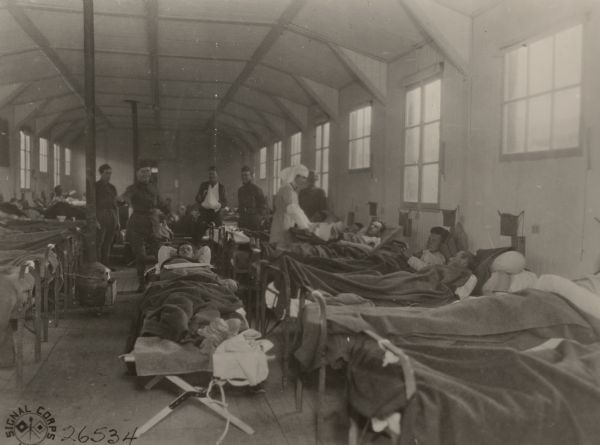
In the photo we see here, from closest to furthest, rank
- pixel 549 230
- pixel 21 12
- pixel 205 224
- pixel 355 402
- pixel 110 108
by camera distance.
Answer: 1. pixel 355 402
2. pixel 549 230
3. pixel 21 12
4. pixel 205 224
5. pixel 110 108

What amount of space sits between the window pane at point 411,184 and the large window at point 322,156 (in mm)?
3191

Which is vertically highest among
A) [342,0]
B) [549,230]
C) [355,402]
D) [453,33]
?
[342,0]

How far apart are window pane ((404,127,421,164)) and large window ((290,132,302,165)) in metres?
5.32

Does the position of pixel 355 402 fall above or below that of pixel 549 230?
below

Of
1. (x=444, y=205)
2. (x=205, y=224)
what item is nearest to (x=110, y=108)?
(x=205, y=224)

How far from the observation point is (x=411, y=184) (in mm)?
7664

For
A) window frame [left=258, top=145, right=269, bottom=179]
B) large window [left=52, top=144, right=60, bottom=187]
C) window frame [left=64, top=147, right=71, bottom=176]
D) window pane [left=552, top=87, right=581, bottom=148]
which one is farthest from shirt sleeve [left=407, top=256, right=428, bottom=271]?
window frame [left=64, top=147, right=71, bottom=176]

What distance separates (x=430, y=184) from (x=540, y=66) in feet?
7.32

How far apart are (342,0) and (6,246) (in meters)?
4.40

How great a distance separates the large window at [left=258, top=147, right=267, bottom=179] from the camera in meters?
17.8

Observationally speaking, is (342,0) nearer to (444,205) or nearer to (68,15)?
(444,205)

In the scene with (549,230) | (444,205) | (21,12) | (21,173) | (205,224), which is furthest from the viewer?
(21,173)

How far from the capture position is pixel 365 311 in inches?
135

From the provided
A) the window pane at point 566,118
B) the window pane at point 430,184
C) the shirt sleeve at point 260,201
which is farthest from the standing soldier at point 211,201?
the window pane at point 566,118
